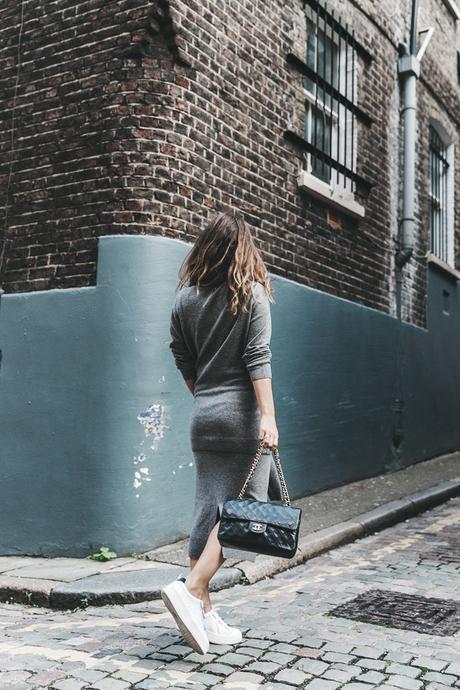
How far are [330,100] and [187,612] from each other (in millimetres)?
6099

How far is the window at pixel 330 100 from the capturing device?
7.55 metres

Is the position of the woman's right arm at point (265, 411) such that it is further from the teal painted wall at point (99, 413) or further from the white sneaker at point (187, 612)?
the teal painted wall at point (99, 413)

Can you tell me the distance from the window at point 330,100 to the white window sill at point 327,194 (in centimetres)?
13

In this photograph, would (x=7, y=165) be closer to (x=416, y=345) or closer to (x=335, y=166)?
(x=335, y=166)

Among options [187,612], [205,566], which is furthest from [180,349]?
[187,612]

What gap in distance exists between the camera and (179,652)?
3365 millimetres

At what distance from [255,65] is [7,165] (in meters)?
2.25

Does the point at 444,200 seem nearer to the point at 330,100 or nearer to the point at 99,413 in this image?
the point at 330,100

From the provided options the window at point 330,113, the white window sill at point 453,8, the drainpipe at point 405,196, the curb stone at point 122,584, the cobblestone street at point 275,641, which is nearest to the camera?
the cobblestone street at point 275,641

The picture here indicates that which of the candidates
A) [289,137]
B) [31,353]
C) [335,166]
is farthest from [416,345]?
[31,353]

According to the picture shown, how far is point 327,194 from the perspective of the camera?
24.4ft

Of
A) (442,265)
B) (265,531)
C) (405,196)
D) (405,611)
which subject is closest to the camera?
(265,531)

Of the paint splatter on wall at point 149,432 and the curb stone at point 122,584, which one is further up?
the paint splatter on wall at point 149,432

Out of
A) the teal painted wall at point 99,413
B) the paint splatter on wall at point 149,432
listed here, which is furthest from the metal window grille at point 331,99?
the paint splatter on wall at point 149,432
